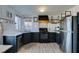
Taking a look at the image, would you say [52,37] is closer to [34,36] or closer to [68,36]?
[34,36]

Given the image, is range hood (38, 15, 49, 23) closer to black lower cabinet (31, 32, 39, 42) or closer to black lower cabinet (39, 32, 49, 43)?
black lower cabinet (39, 32, 49, 43)

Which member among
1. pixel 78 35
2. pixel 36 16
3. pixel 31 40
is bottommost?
pixel 31 40

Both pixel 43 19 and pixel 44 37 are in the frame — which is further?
pixel 44 37

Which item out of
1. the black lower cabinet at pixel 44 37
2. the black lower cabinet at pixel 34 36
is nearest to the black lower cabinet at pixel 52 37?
the black lower cabinet at pixel 44 37

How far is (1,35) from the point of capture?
161 inches

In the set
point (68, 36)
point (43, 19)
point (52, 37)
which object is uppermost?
point (43, 19)

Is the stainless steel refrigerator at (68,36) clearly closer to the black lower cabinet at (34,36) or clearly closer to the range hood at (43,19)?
the range hood at (43,19)

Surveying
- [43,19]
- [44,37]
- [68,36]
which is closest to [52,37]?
[44,37]
